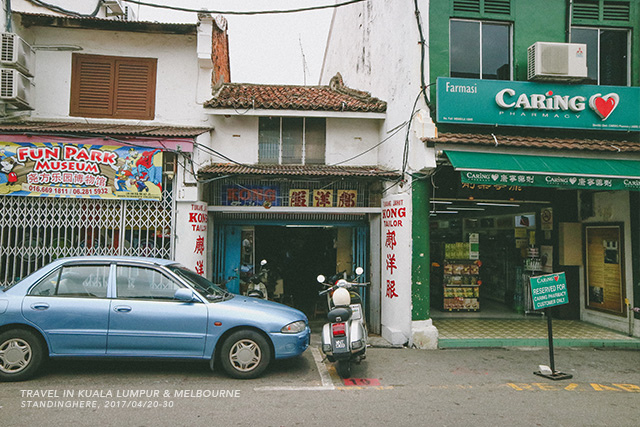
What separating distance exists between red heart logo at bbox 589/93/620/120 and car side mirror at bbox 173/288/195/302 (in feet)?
27.6

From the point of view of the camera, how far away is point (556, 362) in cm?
707

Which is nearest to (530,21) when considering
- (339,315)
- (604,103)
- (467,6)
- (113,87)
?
(467,6)

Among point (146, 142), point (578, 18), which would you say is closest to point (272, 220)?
point (146, 142)

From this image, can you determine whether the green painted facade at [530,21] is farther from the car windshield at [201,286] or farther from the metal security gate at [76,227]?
the metal security gate at [76,227]

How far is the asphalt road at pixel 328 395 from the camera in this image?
14.8 ft

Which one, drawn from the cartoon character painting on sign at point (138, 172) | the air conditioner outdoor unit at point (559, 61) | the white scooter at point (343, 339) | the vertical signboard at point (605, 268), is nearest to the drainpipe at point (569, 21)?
the air conditioner outdoor unit at point (559, 61)

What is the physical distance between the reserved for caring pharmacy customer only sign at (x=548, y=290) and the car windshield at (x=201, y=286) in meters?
4.70

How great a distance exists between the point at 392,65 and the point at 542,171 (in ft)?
12.7

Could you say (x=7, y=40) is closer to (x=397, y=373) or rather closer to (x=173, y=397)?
(x=173, y=397)

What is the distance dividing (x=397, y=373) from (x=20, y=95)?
9.08m

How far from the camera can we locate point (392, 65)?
9125 millimetres

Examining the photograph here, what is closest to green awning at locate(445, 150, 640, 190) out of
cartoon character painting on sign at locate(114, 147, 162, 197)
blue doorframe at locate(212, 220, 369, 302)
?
blue doorframe at locate(212, 220, 369, 302)

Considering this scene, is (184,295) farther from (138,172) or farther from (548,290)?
(548,290)

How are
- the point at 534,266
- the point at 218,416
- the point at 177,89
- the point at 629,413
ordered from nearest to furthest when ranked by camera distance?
the point at 218,416 → the point at 629,413 → the point at 177,89 → the point at 534,266
